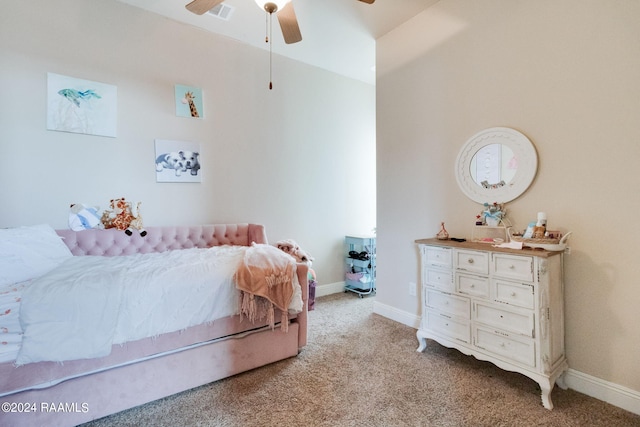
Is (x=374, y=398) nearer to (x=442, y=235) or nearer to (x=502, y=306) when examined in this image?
(x=502, y=306)

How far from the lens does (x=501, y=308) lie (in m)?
1.88

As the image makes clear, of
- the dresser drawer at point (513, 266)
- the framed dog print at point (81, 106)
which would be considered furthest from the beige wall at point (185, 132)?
the dresser drawer at point (513, 266)

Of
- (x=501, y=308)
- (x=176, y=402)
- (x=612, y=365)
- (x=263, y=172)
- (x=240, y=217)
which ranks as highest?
(x=263, y=172)

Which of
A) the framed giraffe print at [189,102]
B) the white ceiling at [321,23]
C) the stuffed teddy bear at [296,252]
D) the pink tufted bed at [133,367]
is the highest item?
the white ceiling at [321,23]

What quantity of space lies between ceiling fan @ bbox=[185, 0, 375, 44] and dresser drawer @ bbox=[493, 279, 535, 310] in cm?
211

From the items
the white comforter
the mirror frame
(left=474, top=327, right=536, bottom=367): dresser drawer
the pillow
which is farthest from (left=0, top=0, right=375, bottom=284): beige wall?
(left=474, top=327, right=536, bottom=367): dresser drawer

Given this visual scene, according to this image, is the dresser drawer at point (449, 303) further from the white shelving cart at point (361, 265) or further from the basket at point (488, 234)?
the white shelving cart at point (361, 265)

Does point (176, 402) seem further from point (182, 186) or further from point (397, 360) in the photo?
point (182, 186)

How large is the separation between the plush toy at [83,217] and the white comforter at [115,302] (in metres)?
0.52

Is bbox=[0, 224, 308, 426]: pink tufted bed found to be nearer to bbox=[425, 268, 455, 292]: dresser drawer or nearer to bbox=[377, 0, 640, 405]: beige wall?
bbox=[425, 268, 455, 292]: dresser drawer

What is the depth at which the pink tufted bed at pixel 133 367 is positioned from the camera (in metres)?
1.46

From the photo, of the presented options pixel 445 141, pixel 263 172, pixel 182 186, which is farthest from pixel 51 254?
pixel 445 141

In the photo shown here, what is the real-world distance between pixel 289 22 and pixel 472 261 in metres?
A: 2.20

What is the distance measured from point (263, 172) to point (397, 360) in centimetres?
250
